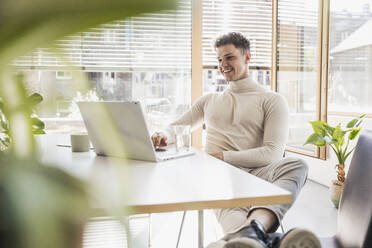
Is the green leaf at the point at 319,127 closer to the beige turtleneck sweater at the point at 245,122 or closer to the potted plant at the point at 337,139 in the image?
the potted plant at the point at 337,139

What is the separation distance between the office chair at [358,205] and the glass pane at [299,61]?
2877 mm

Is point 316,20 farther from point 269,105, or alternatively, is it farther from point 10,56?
point 10,56

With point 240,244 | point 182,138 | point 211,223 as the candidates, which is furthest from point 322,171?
point 240,244

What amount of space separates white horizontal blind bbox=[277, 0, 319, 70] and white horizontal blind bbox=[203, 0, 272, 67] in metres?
0.16

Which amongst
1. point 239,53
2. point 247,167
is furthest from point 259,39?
point 247,167

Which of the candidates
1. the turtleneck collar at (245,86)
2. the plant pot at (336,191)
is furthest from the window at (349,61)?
the turtleneck collar at (245,86)

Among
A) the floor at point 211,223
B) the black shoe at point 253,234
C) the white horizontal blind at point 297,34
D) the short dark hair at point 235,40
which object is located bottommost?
the floor at point 211,223

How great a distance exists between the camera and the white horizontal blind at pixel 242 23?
4.27 m

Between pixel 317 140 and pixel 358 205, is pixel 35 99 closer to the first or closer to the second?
pixel 358 205

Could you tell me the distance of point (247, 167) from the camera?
1824 mm

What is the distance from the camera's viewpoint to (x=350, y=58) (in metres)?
3.39

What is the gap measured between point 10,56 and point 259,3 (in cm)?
460

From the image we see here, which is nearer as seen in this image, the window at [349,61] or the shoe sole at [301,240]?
the shoe sole at [301,240]

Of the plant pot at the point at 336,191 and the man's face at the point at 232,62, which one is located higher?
the man's face at the point at 232,62
